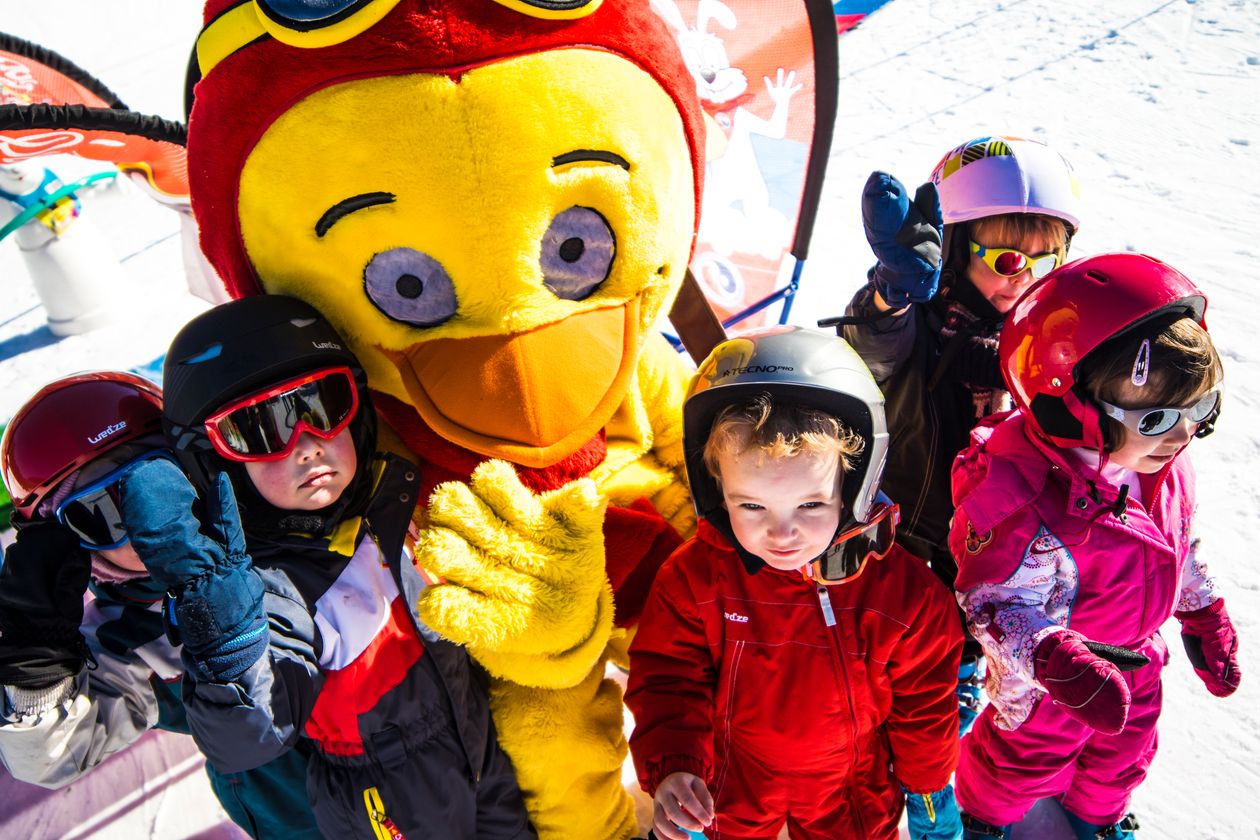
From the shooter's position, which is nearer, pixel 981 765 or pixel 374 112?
pixel 374 112

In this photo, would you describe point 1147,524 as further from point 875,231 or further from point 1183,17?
point 1183,17

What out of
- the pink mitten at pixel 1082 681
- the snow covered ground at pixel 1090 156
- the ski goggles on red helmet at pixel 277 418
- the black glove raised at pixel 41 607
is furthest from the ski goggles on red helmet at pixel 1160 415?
the black glove raised at pixel 41 607

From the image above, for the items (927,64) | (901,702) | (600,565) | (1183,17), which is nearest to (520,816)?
(600,565)

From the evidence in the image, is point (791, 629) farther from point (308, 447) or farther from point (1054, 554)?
point (308, 447)

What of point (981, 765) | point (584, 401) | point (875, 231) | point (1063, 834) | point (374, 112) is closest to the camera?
point (374, 112)

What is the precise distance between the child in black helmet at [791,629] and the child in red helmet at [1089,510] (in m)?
0.16

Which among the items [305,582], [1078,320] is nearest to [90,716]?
[305,582]

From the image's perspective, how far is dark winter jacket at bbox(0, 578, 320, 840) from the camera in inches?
56.4

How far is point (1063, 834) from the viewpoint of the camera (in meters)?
2.12

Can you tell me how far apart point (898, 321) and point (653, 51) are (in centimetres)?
85

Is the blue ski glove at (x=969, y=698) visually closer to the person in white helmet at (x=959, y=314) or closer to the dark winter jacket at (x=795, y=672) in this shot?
the person in white helmet at (x=959, y=314)

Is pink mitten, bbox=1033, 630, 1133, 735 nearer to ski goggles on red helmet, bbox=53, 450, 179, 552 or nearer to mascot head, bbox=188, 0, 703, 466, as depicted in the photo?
mascot head, bbox=188, 0, 703, 466

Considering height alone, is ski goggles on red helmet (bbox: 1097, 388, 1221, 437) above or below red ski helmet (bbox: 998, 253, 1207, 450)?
below

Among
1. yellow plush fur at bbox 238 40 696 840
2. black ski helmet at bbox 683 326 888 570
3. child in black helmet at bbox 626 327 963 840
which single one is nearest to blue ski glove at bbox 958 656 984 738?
child in black helmet at bbox 626 327 963 840
